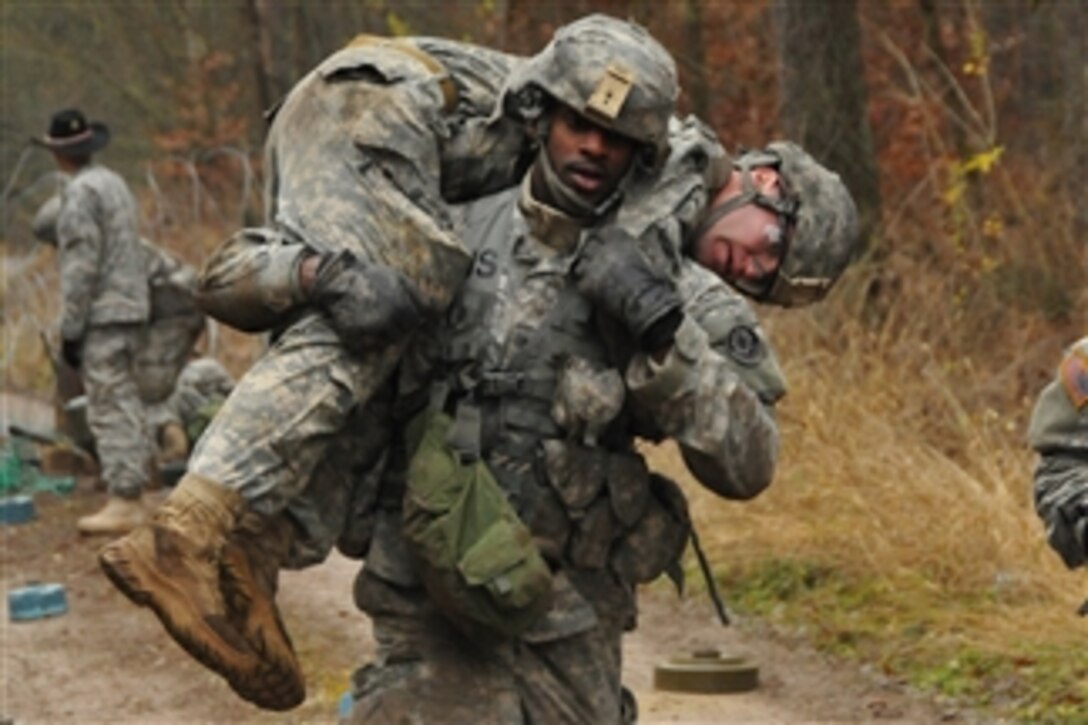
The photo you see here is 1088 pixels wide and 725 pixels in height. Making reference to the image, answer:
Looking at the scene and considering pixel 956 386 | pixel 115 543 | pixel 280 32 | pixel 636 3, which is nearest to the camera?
pixel 115 543

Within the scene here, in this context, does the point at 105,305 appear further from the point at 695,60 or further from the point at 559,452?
the point at 559,452

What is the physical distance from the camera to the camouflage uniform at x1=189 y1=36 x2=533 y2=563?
5957mm

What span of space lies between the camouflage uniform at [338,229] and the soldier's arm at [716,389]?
1.71 ft

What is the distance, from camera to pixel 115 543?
19.1ft

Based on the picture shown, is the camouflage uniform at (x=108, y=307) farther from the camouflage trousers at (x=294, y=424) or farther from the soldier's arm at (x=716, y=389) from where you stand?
the soldier's arm at (x=716, y=389)

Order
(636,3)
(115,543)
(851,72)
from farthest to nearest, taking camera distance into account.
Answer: (636,3) → (851,72) → (115,543)

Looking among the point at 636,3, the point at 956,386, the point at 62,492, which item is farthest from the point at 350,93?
the point at 636,3

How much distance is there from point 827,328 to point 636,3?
31.0ft

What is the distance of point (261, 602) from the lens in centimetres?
597

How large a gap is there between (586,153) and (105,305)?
31.2 feet

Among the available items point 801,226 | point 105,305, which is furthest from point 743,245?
point 105,305

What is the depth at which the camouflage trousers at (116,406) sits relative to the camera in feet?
51.0

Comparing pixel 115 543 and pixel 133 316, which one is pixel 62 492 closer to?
pixel 133 316


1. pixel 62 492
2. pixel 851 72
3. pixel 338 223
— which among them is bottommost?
pixel 62 492
